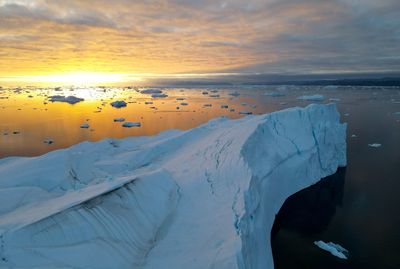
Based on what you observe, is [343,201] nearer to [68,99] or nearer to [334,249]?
[334,249]

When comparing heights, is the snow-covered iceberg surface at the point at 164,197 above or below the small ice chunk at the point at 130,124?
above

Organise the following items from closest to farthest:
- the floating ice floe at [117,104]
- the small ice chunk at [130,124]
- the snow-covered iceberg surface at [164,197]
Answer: the snow-covered iceberg surface at [164,197]
the small ice chunk at [130,124]
the floating ice floe at [117,104]

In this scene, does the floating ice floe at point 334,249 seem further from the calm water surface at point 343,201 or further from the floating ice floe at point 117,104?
the floating ice floe at point 117,104

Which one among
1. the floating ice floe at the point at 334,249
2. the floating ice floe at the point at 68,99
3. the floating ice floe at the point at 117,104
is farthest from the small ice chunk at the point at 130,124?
the floating ice floe at the point at 68,99

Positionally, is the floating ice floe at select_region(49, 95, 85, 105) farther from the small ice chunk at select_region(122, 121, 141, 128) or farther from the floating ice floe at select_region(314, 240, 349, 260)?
the floating ice floe at select_region(314, 240, 349, 260)

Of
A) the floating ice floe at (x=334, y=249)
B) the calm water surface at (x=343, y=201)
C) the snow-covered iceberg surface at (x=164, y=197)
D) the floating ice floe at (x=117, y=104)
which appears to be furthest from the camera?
the floating ice floe at (x=117, y=104)

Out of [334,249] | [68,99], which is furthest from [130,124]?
[68,99]
